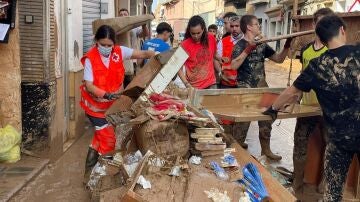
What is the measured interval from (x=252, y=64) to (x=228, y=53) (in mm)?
428

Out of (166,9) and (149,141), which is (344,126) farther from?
(166,9)

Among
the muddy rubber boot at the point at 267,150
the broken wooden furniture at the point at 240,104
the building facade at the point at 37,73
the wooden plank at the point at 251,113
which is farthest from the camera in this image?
the muddy rubber boot at the point at 267,150

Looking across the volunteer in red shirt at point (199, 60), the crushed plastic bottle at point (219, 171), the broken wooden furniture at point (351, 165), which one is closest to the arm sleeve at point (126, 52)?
the volunteer in red shirt at point (199, 60)

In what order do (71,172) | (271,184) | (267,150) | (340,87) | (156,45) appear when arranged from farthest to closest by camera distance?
(156,45) < (267,150) < (71,172) < (271,184) < (340,87)

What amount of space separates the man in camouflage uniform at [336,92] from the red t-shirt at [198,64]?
2.07 m

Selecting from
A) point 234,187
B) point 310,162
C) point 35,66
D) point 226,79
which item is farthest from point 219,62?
point 234,187

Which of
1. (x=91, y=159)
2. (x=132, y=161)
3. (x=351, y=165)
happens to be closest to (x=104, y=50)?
(x=91, y=159)

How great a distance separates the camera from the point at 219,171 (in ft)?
12.2

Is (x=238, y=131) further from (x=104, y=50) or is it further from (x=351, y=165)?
(x=104, y=50)

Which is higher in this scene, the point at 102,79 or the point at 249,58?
the point at 249,58

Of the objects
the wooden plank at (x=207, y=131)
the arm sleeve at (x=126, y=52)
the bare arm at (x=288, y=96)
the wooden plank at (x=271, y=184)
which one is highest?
the arm sleeve at (x=126, y=52)

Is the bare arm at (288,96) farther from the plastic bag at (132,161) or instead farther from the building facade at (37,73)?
the building facade at (37,73)

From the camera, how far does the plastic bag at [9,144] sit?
5406 mm

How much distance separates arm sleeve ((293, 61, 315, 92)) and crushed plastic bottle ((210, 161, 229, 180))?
91cm
